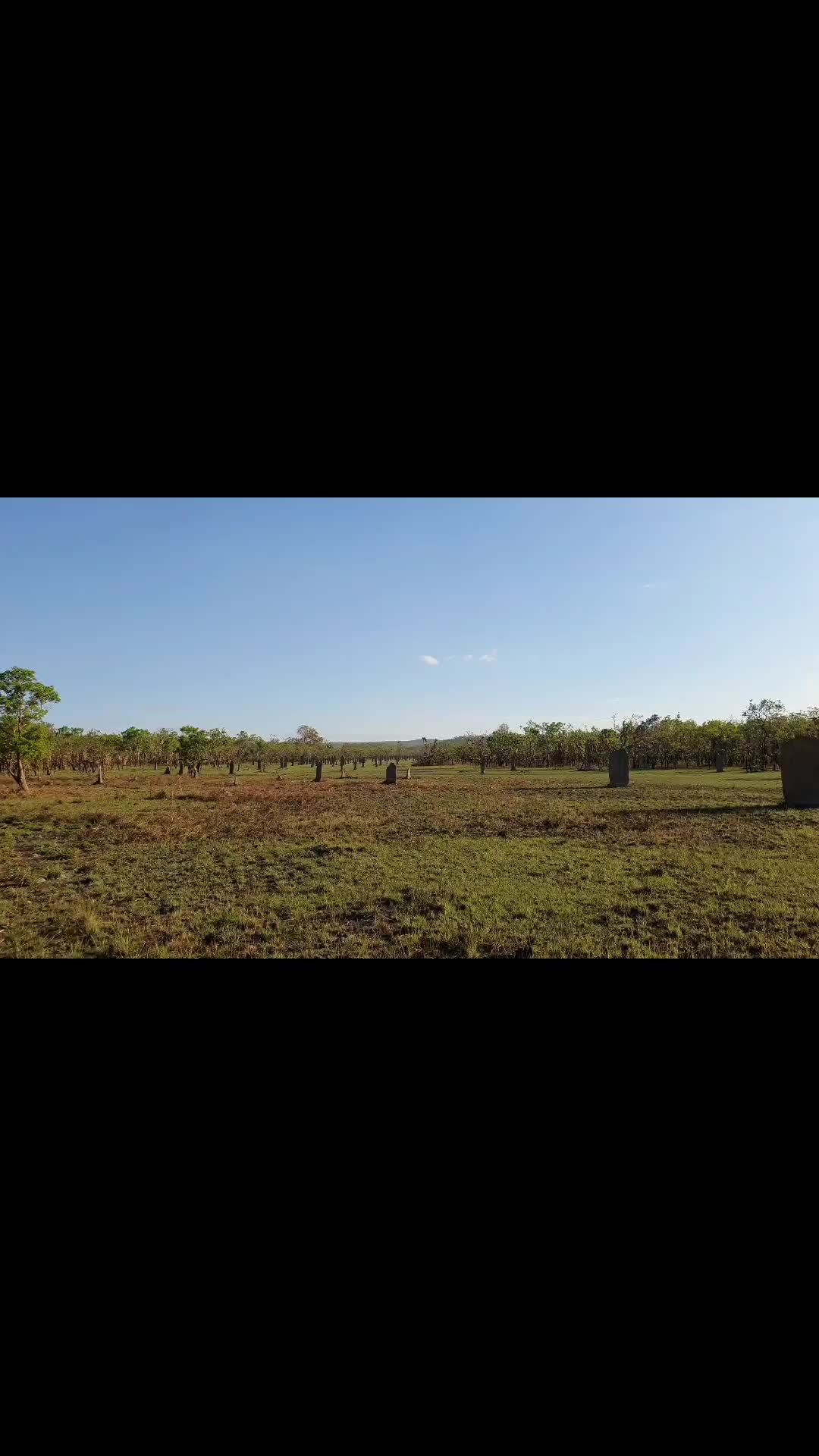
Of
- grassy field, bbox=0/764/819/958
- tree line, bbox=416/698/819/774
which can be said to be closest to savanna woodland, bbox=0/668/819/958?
grassy field, bbox=0/764/819/958

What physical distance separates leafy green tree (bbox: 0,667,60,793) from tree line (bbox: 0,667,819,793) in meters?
0.02

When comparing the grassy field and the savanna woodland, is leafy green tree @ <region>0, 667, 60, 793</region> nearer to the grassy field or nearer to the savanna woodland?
the savanna woodland

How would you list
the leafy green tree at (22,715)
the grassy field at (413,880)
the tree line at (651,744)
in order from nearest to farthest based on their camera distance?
the grassy field at (413,880) < the leafy green tree at (22,715) < the tree line at (651,744)

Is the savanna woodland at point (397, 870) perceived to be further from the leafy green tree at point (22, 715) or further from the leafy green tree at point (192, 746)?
the leafy green tree at point (192, 746)

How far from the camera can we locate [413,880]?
7.00m

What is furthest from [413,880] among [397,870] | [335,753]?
[335,753]

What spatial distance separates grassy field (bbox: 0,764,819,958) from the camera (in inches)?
192

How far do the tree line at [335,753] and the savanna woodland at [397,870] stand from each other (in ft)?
0.55

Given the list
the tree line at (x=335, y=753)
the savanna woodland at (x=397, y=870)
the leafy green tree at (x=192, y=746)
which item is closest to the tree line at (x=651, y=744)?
the tree line at (x=335, y=753)

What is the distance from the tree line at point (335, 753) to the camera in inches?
672
